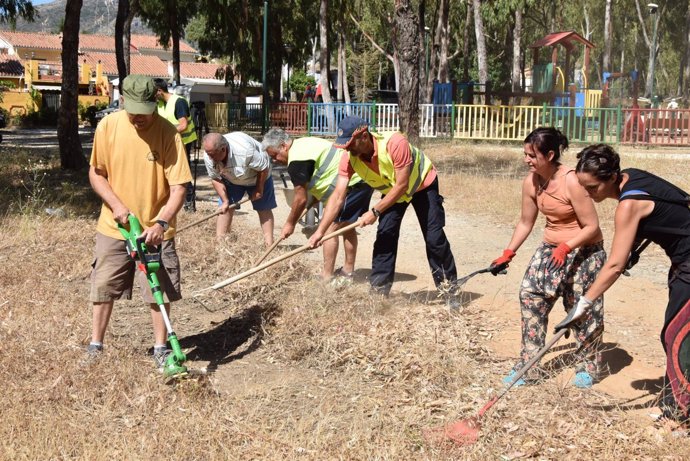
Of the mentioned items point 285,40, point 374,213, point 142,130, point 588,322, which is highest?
point 285,40

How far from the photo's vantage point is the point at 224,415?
4234 mm

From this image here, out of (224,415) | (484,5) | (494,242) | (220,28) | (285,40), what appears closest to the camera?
(224,415)

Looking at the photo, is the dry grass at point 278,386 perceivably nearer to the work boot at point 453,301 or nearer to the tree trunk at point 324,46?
the work boot at point 453,301

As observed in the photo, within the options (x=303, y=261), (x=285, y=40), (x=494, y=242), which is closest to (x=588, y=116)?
(x=494, y=242)

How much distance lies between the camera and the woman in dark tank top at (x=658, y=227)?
402 centimetres

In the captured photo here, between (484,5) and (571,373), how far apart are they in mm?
42263

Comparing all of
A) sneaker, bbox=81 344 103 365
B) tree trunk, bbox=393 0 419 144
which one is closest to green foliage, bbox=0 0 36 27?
tree trunk, bbox=393 0 419 144

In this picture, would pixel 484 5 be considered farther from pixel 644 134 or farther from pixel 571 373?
pixel 571 373

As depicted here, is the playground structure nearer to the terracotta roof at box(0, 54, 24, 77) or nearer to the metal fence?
the metal fence

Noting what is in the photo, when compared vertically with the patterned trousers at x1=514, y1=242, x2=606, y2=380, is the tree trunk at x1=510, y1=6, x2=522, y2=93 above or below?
above

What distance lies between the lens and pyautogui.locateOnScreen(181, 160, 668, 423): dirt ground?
5.05 meters

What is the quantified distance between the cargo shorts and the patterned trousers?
207 centimetres

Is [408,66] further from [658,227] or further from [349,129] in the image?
[658,227]

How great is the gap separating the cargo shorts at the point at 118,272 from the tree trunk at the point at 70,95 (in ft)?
34.8
